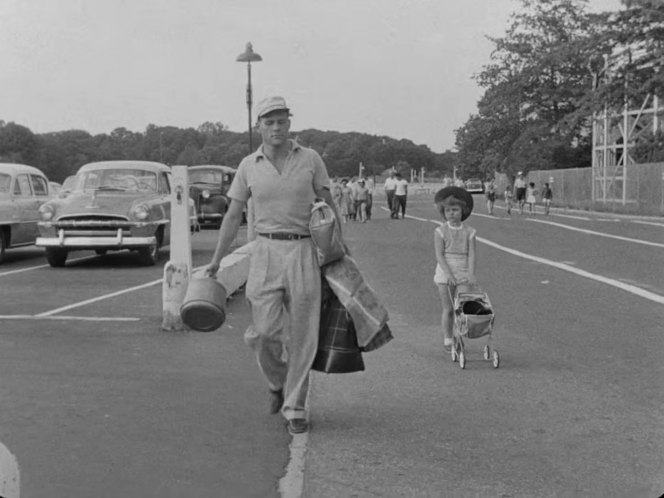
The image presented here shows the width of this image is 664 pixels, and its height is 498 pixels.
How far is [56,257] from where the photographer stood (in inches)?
631

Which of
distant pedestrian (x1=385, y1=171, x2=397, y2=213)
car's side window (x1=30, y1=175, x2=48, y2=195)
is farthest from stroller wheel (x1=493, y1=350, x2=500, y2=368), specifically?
distant pedestrian (x1=385, y1=171, x2=397, y2=213)

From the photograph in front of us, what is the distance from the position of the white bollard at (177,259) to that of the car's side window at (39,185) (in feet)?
28.5

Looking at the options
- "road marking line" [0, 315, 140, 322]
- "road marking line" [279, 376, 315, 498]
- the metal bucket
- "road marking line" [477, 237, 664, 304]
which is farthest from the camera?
"road marking line" [477, 237, 664, 304]

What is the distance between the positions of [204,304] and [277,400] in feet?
2.35

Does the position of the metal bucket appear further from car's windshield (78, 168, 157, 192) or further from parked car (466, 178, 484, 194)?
parked car (466, 178, 484, 194)

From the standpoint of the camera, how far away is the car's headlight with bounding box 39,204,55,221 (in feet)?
51.5

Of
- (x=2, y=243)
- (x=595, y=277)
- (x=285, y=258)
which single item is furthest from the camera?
(x=2, y=243)

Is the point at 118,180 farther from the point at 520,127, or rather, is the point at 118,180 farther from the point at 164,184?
the point at 520,127

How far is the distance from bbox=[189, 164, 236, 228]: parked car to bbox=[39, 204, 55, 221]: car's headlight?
10.5m

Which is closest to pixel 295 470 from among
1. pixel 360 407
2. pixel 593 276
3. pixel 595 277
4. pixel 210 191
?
pixel 360 407

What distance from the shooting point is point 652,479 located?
465 cm

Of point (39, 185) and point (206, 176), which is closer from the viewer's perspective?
point (39, 185)

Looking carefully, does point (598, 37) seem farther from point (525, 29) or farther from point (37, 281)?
point (37, 281)

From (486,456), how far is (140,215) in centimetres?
1141
